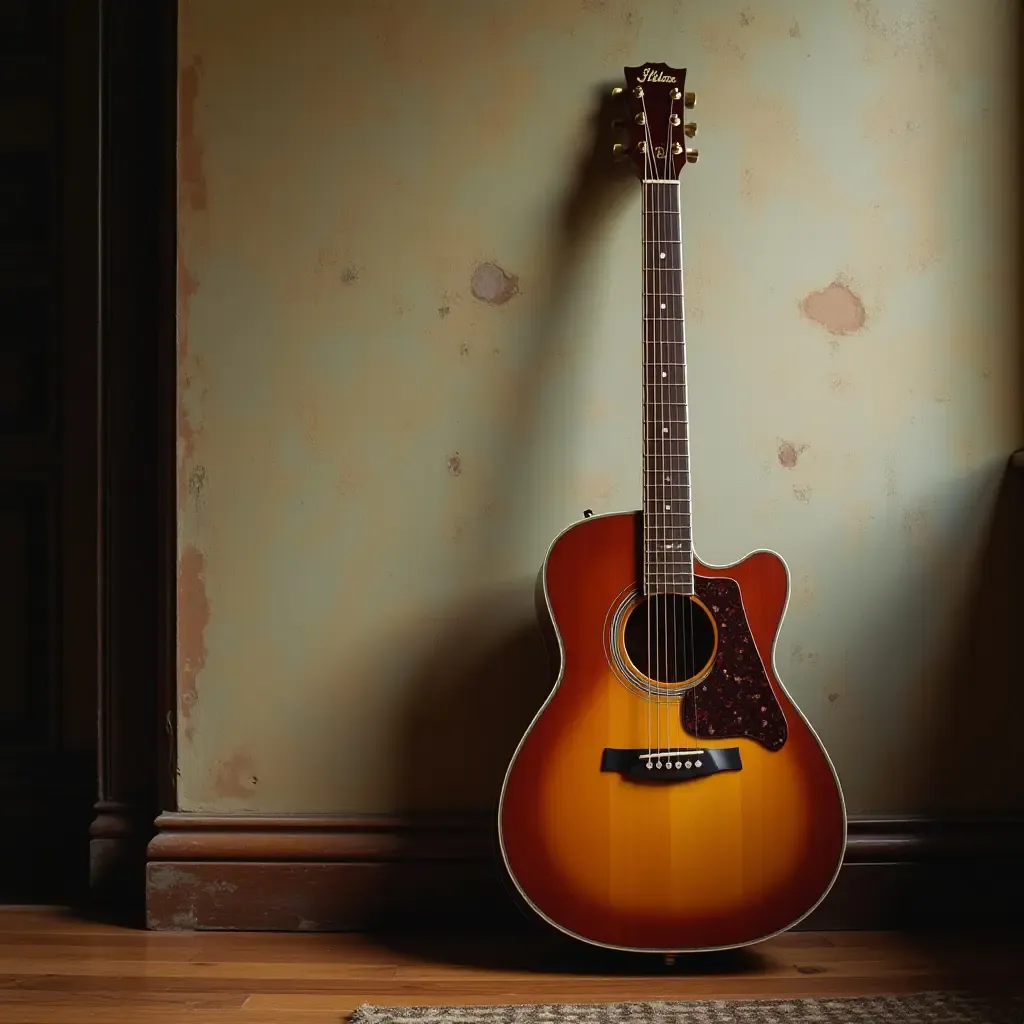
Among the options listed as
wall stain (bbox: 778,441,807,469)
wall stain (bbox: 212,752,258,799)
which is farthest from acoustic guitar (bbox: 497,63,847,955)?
wall stain (bbox: 212,752,258,799)

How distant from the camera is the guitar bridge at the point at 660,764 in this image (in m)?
1.36

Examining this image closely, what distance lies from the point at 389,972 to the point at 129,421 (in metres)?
0.94

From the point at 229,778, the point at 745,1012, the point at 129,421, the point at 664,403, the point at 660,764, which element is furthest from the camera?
the point at 129,421

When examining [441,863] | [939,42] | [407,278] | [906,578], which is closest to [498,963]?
[441,863]

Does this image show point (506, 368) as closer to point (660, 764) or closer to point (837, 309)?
point (837, 309)

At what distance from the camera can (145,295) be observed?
1.74m

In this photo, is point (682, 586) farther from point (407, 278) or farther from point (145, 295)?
point (145, 295)

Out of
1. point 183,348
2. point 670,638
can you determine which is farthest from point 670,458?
point 183,348

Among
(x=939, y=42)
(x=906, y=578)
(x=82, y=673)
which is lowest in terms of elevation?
(x=82, y=673)

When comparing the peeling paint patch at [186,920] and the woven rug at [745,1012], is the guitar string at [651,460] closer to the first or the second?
the woven rug at [745,1012]

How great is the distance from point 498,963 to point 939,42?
58.7 inches

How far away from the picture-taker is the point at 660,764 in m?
1.36

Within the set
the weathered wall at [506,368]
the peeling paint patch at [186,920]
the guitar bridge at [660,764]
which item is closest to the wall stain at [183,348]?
the weathered wall at [506,368]

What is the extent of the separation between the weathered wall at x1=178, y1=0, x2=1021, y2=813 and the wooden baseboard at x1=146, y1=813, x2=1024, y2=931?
0.05 metres
